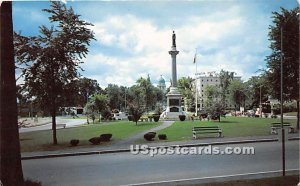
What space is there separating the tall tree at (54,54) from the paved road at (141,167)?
2.47ft

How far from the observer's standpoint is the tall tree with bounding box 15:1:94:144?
19.9ft

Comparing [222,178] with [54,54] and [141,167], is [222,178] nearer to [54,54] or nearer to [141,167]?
[141,167]

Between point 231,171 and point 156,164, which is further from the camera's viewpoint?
point 156,164

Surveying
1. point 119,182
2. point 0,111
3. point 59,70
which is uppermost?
point 59,70

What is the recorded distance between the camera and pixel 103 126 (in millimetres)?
8398

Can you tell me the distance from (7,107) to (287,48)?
6.66 metres

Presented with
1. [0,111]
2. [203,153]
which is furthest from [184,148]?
[0,111]

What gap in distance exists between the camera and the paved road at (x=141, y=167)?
6082mm

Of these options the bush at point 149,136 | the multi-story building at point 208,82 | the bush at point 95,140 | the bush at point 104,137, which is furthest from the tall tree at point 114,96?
the multi-story building at point 208,82

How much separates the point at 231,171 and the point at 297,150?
2.63m

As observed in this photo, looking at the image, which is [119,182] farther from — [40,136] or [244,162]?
[244,162]

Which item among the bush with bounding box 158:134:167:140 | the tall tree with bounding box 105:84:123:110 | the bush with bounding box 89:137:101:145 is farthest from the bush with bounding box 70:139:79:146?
the bush with bounding box 158:134:167:140

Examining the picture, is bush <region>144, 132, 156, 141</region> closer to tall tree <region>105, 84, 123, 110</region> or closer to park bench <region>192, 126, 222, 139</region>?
tall tree <region>105, 84, 123, 110</region>

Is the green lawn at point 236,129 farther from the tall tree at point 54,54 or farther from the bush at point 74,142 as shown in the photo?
the tall tree at point 54,54
